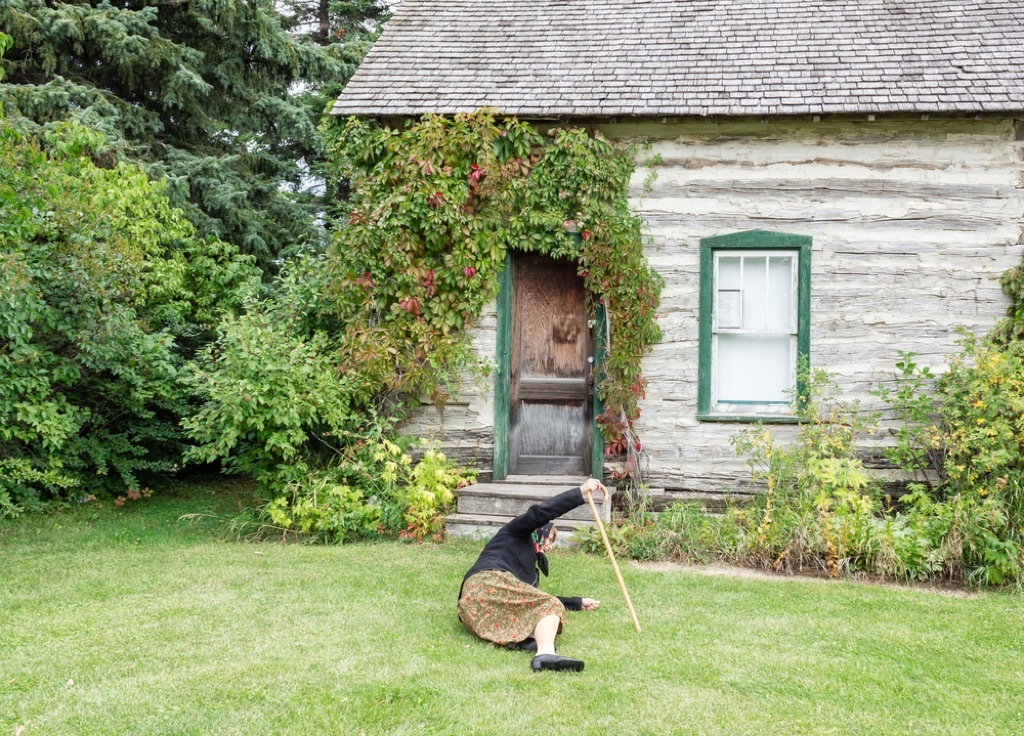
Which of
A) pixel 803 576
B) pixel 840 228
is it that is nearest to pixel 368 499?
pixel 803 576

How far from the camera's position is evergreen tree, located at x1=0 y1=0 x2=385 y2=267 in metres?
11.6

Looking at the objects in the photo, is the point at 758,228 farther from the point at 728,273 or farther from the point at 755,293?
the point at 755,293

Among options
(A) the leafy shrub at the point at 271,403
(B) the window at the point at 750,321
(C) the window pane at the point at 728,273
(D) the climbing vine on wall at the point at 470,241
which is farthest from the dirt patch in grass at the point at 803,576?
(A) the leafy shrub at the point at 271,403

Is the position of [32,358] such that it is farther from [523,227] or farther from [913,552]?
[913,552]

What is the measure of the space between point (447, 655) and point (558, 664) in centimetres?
65

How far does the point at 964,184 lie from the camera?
829 cm

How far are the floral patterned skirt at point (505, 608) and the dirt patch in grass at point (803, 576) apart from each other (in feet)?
7.52

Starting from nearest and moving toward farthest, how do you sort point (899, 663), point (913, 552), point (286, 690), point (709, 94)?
1. point (286, 690)
2. point (899, 663)
3. point (913, 552)
4. point (709, 94)

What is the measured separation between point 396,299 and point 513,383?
150cm

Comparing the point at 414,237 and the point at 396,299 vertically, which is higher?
the point at 414,237

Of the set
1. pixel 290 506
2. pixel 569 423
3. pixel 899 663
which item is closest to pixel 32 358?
pixel 290 506

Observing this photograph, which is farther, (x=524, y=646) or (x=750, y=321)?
(x=750, y=321)

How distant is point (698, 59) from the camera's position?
911 centimetres

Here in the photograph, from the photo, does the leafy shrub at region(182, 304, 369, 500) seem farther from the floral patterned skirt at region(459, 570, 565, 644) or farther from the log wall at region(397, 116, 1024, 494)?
the floral patterned skirt at region(459, 570, 565, 644)
